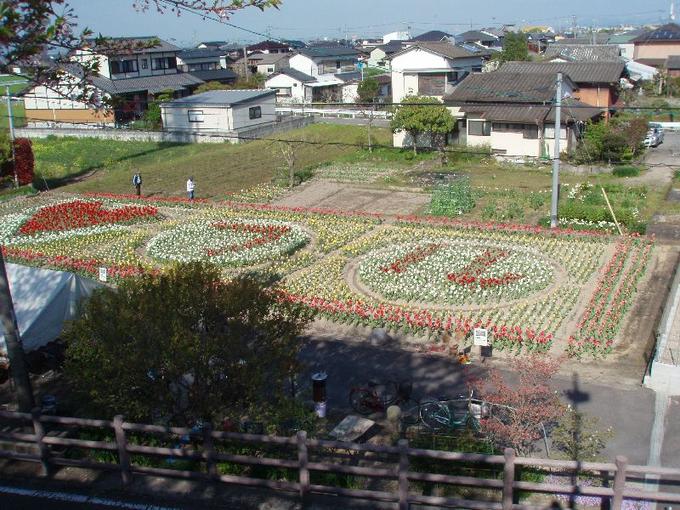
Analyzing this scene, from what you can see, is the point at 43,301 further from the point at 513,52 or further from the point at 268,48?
the point at 268,48

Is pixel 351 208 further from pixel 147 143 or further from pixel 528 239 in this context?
pixel 147 143

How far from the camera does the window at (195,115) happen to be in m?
44.8

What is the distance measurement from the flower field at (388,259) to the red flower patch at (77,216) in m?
0.06

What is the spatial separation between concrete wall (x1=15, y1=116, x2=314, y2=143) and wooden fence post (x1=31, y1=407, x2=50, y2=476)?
113 feet

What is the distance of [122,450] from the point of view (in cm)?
→ 859

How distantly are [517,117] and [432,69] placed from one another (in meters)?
15.7

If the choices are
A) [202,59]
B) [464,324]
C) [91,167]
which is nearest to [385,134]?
[91,167]

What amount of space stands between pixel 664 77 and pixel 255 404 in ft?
192

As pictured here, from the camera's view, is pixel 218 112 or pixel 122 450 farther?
pixel 218 112

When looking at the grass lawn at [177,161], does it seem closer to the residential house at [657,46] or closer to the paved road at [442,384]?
the paved road at [442,384]

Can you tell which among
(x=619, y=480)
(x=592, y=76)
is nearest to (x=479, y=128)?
(x=592, y=76)

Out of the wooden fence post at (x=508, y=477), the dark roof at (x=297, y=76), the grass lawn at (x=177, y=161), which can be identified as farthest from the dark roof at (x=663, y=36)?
the wooden fence post at (x=508, y=477)

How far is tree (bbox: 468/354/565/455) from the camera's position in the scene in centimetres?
1045

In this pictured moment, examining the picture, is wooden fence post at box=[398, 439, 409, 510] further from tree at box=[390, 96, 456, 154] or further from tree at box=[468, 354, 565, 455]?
tree at box=[390, 96, 456, 154]
